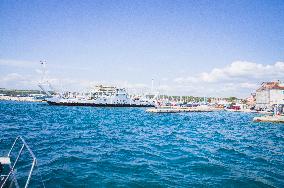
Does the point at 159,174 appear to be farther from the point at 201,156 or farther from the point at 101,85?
the point at 101,85

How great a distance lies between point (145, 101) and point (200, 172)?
13783cm

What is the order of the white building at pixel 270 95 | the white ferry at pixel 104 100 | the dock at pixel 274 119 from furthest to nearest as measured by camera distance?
1. the white ferry at pixel 104 100
2. the white building at pixel 270 95
3. the dock at pixel 274 119

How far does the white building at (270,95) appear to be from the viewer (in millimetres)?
111625

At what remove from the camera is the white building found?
11162 centimetres

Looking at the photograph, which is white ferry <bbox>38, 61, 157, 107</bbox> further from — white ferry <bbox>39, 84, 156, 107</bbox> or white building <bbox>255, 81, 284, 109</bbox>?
white building <bbox>255, 81, 284, 109</bbox>

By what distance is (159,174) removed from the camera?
14.8 m

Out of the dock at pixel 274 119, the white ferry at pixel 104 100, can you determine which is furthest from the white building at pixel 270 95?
the white ferry at pixel 104 100

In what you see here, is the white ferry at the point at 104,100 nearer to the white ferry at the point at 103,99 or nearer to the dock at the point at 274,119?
the white ferry at the point at 103,99

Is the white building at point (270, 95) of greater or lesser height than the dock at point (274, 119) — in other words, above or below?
above

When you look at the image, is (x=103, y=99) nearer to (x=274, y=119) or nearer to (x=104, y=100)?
(x=104, y=100)

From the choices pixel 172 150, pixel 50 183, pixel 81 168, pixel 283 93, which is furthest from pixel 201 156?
pixel 283 93

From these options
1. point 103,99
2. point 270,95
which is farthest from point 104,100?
point 270,95

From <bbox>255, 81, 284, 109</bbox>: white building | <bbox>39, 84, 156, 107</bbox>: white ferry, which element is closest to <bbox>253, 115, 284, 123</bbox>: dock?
<bbox>255, 81, 284, 109</bbox>: white building

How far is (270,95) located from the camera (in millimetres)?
115250
